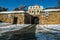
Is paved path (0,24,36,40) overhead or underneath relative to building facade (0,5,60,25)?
underneath

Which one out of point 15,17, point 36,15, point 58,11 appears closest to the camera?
point 58,11

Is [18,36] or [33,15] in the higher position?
[33,15]

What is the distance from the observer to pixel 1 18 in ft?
225

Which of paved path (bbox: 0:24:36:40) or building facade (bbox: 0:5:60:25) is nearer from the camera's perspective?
paved path (bbox: 0:24:36:40)

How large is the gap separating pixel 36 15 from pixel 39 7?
537 centimetres

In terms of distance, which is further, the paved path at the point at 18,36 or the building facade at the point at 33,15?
the building facade at the point at 33,15

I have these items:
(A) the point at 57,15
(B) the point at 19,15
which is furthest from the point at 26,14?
(A) the point at 57,15

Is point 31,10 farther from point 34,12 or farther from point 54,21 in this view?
point 54,21

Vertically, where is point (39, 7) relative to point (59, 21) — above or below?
above

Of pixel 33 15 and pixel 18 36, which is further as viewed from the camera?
pixel 33 15

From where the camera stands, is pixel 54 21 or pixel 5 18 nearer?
pixel 54 21

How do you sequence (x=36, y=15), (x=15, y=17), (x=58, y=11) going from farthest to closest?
(x=36, y=15) < (x=15, y=17) < (x=58, y=11)

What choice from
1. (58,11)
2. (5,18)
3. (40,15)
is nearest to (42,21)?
(40,15)

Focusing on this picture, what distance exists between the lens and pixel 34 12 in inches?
2879
